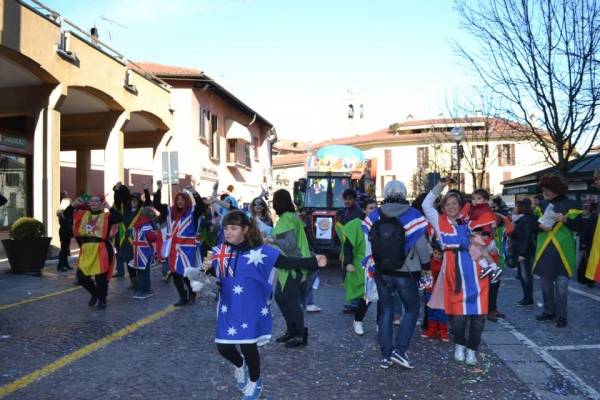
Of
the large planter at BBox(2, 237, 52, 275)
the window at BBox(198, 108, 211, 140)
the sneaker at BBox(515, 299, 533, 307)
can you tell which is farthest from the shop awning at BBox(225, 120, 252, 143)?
the sneaker at BBox(515, 299, 533, 307)

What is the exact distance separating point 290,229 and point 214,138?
23666 mm

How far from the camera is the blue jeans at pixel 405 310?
16.7 feet

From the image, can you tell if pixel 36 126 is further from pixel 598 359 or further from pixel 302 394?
pixel 598 359

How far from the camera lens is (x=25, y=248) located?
39.0ft

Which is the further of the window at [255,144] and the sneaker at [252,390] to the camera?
the window at [255,144]

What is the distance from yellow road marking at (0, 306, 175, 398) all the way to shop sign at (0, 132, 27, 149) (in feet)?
35.1

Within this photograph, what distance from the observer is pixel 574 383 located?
477cm

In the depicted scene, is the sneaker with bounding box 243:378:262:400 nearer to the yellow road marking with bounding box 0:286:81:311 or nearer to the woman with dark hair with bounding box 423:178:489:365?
the woman with dark hair with bounding box 423:178:489:365

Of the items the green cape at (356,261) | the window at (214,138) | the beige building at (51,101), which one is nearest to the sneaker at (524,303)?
the green cape at (356,261)

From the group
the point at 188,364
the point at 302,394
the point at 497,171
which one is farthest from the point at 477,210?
the point at 497,171

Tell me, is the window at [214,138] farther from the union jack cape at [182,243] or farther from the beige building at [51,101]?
the union jack cape at [182,243]

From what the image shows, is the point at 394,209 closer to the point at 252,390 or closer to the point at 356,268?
the point at 252,390

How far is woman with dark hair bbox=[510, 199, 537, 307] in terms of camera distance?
8.32m

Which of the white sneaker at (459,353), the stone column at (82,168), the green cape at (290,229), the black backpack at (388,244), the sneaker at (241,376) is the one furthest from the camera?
the stone column at (82,168)
